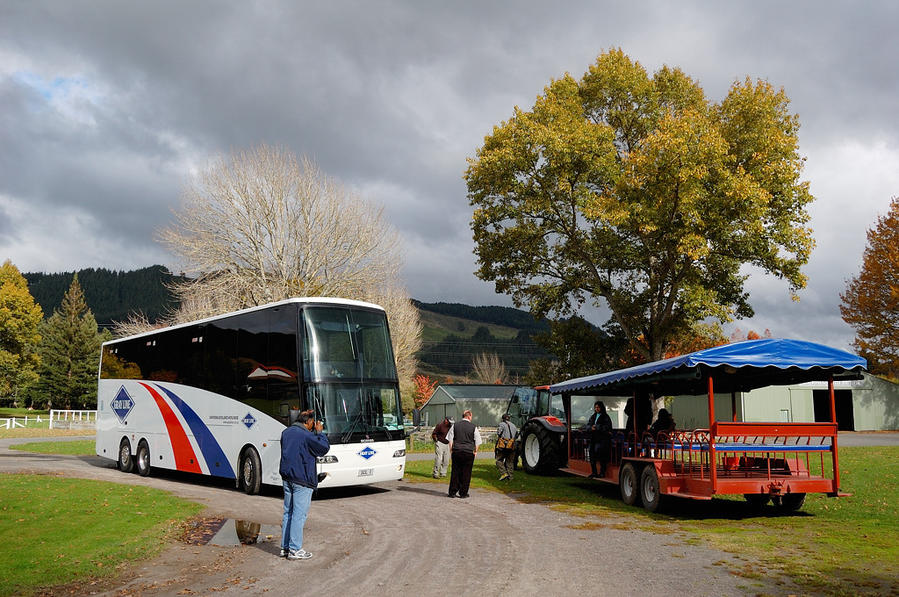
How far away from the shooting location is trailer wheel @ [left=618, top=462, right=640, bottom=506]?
1404 cm

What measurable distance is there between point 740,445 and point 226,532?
8.61 metres

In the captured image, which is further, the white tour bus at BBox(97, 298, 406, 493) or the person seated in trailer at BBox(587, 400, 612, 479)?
the person seated in trailer at BBox(587, 400, 612, 479)

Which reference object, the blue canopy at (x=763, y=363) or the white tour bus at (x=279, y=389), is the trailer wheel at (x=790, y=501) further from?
the white tour bus at (x=279, y=389)

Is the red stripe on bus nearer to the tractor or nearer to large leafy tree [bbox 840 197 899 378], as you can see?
the tractor

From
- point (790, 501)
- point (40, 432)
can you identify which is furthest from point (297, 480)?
point (40, 432)

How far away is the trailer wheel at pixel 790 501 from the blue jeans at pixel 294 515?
28.5ft

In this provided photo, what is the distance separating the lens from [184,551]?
9.41 metres

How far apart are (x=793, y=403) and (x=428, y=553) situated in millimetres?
46359

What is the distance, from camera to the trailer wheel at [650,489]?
13016mm

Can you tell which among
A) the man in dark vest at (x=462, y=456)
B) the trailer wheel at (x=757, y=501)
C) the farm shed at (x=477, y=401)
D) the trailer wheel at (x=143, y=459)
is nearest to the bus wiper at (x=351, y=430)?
the man in dark vest at (x=462, y=456)

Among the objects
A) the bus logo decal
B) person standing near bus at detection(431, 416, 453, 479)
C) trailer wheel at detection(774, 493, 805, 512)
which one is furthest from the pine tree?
trailer wheel at detection(774, 493, 805, 512)

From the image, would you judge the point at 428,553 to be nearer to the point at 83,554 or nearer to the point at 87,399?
the point at 83,554

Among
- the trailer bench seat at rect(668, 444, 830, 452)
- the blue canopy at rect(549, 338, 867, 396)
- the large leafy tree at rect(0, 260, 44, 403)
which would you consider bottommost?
the trailer bench seat at rect(668, 444, 830, 452)

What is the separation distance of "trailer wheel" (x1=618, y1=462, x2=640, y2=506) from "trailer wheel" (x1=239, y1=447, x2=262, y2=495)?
7648 millimetres
